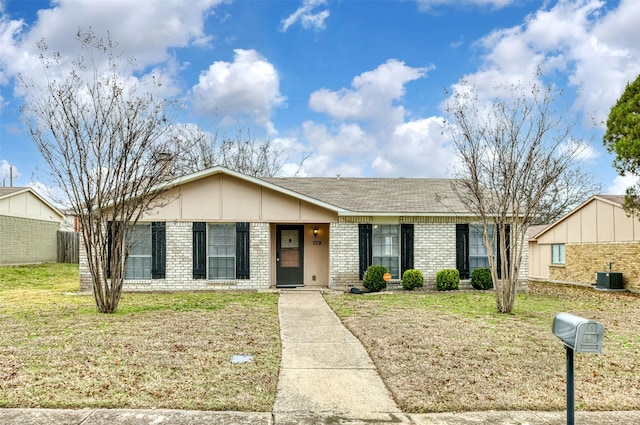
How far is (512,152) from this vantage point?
10758mm

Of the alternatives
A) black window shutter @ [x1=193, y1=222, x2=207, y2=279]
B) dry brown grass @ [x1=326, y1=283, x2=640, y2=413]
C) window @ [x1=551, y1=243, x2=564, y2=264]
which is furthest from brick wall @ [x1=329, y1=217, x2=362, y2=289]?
window @ [x1=551, y1=243, x2=564, y2=264]

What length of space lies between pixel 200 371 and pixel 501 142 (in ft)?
27.1

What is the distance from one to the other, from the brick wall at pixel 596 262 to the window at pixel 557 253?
0.30 m

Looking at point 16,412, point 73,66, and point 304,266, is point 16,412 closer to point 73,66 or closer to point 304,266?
point 73,66

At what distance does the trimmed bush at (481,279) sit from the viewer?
49.6 ft

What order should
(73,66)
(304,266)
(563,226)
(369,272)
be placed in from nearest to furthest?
(73,66) < (369,272) < (304,266) < (563,226)

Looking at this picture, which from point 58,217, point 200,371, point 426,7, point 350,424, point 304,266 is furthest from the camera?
point 58,217

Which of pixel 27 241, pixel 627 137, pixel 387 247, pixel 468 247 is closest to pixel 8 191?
pixel 27 241

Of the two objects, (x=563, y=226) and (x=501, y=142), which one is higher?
(x=501, y=142)

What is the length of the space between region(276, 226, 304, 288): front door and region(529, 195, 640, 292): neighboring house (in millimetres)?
11770

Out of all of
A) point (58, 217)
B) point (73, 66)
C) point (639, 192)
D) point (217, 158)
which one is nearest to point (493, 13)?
point (639, 192)

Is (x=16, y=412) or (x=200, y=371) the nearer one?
(x=16, y=412)

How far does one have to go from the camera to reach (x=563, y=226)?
22.8 meters

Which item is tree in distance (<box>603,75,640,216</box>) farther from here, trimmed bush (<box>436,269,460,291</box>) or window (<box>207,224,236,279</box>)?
window (<box>207,224,236,279</box>)
